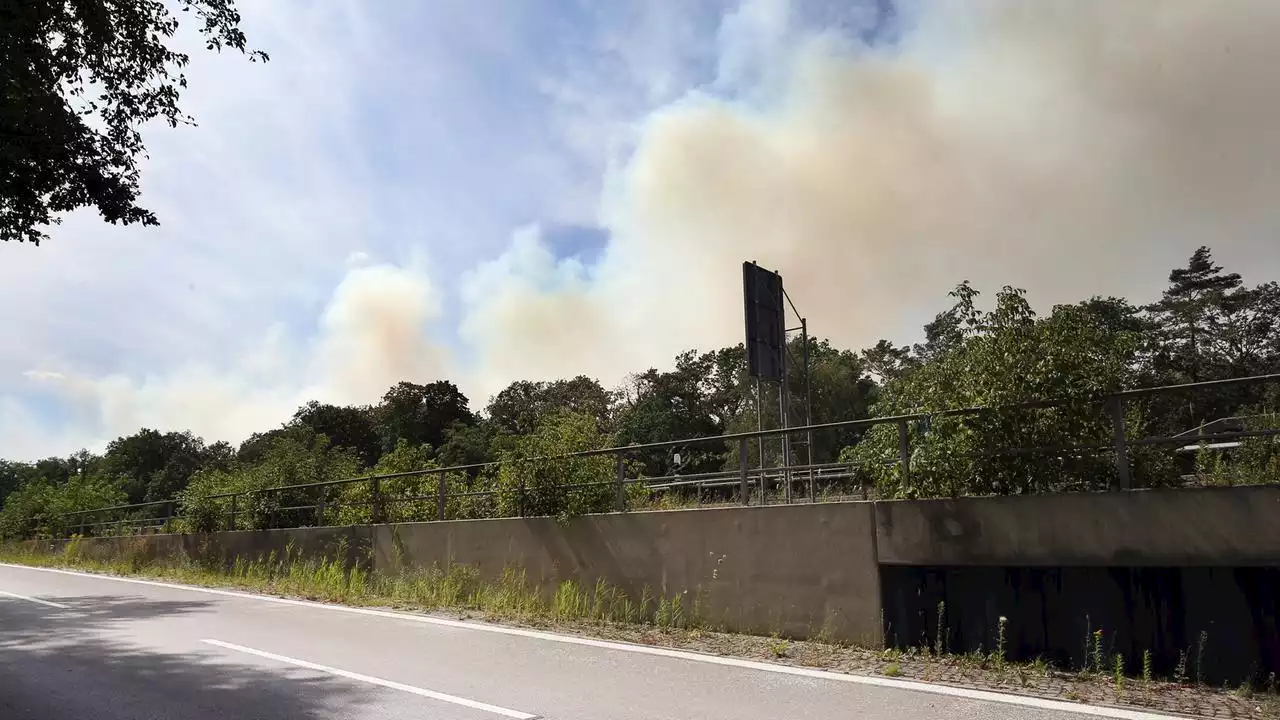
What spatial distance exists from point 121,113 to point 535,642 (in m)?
8.57

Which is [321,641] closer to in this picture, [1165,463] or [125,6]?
[125,6]

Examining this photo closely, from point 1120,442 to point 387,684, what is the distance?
21.7 feet

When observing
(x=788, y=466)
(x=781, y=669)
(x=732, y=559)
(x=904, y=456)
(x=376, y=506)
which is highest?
(x=788, y=466)

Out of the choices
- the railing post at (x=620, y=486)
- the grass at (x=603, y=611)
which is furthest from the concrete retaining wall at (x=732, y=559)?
the railing post at (x=620, y=486)

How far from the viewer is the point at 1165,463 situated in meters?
8.10

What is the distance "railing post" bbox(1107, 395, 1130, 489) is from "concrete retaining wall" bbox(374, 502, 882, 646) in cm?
232

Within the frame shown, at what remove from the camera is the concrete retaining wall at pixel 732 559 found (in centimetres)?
855

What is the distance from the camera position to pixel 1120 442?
7.22 m

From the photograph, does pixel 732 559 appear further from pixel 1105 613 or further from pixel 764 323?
pixel 764 323

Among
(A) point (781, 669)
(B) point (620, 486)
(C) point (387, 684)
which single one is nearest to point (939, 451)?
(A) point (781, 669)

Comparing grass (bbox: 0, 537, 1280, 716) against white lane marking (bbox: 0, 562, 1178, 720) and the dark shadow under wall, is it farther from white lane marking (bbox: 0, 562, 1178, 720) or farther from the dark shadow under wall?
white lane marking (bbox: 0, 562, 1178, 720)

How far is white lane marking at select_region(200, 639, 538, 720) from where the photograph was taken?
19.5 ft

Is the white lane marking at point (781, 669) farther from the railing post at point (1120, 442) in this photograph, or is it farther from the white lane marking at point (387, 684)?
Result: the white lane marking at point (387, 684)

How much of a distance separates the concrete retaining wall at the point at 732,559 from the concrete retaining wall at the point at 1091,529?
505 millimetres
